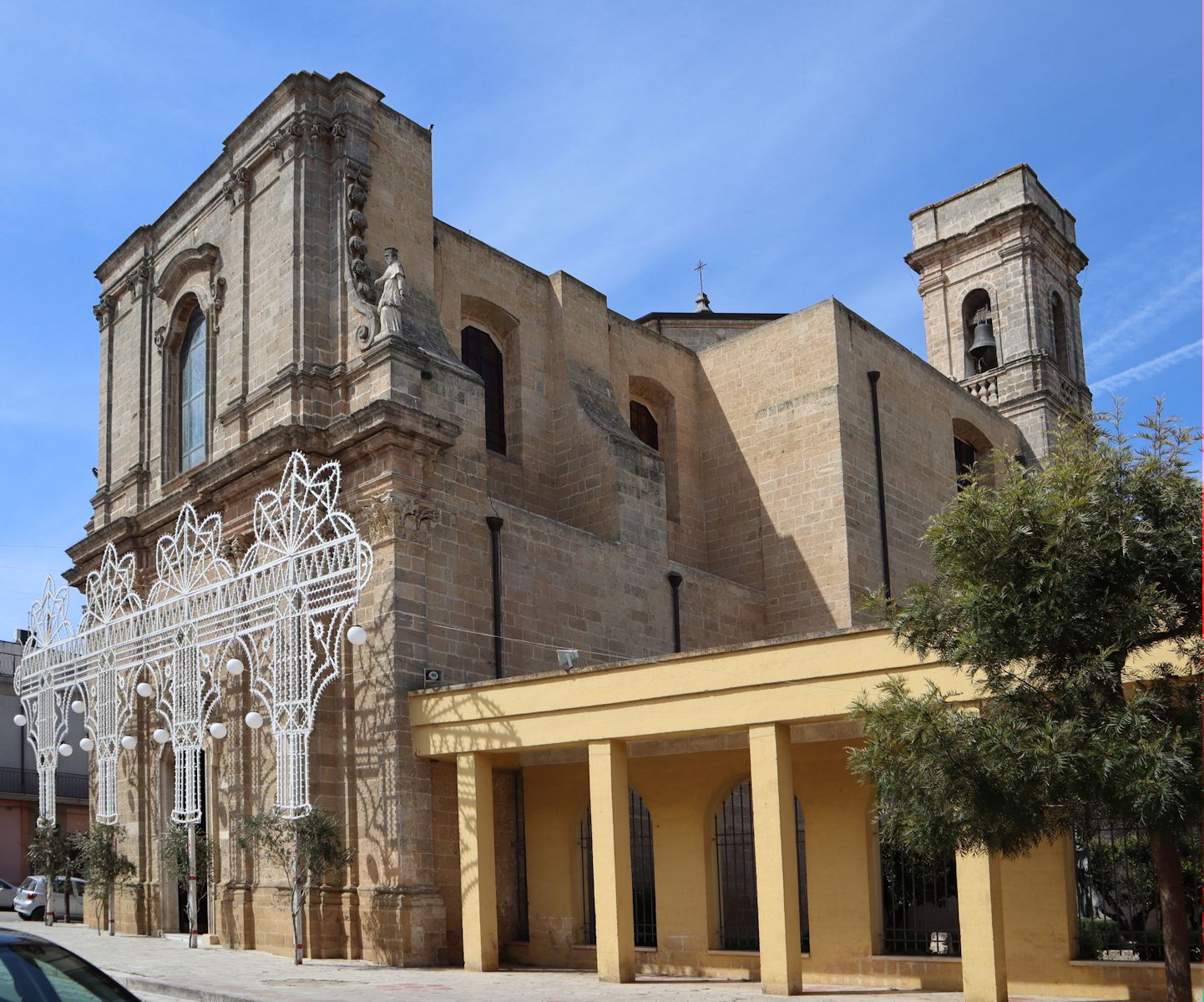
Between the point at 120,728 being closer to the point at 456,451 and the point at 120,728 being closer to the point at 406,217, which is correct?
the point at 456,451

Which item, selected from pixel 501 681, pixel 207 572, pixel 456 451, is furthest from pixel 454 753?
pixel 207 572

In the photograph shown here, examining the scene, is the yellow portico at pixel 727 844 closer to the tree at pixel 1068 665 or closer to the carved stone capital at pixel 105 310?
the tree at pixel 1068 665

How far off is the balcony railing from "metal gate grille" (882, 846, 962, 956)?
89.2ft

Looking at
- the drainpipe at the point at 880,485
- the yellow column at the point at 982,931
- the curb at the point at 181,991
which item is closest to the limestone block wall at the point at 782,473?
the drainpipe at the point at 880,485

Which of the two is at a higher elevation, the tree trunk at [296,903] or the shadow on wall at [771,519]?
the shadow on wall at [771,519]

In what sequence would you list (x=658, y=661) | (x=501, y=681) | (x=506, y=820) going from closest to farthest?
(x=658, y=661) → (x=501, y=681) → (x=506, y=820)

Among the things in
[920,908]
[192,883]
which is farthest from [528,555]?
[920,908]

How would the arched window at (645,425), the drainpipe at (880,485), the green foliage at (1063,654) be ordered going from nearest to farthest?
the green foliage at (1063,654) < the drainpipe at (880,485) < the arched window at (645,425)

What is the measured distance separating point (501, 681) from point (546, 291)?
9246 mm

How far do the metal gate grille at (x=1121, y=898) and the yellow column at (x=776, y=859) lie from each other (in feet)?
8.47

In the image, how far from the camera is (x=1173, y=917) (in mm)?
9953

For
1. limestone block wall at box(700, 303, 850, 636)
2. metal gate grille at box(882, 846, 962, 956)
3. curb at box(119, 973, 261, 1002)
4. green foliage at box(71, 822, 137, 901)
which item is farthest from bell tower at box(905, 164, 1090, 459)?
curb at box(119, 973, 261, 1002)

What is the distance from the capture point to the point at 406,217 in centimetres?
2094

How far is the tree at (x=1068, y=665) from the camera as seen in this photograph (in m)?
9.50
